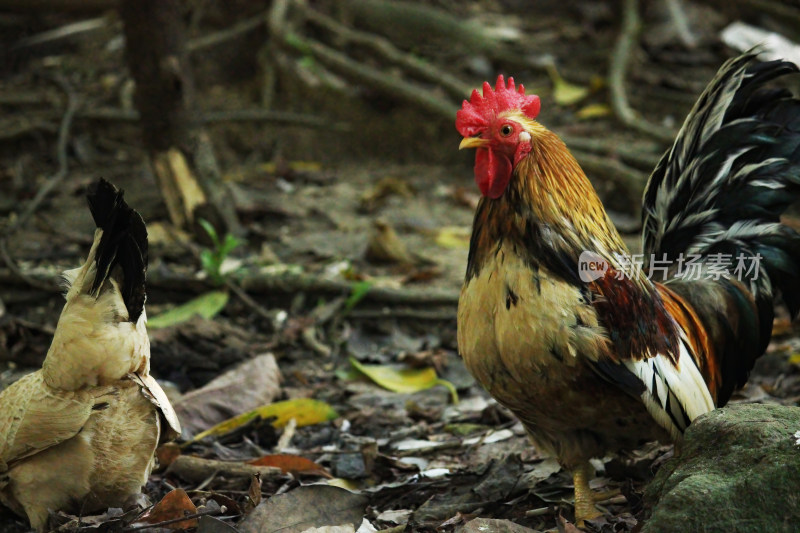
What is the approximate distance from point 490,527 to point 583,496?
0.59 metres

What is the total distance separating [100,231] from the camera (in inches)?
122

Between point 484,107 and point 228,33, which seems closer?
point 484,107

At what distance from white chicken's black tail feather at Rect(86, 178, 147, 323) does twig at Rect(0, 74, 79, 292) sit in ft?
7.71

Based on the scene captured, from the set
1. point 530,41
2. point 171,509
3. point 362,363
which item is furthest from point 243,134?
point 171,509

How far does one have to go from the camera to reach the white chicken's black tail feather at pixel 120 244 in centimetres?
305

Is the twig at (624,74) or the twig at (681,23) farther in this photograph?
the twig at (681,23)

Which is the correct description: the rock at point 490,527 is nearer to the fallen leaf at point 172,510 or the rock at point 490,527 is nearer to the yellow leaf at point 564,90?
the fallen leaf at point 172,510

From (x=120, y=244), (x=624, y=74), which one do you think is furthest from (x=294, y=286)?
(x=624, y=74)

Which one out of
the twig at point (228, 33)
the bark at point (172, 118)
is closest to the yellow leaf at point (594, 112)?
the twig at point (228, 33)

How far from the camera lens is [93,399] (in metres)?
3.12

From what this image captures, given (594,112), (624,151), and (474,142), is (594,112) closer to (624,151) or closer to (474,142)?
(624,151)

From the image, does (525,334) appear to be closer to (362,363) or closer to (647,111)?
(362,363)

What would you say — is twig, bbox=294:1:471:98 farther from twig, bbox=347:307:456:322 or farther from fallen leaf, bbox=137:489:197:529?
fallen leaf, bbox=137:489:197:529

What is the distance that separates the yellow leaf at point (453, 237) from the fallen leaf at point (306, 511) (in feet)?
10.4
